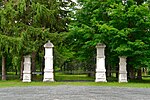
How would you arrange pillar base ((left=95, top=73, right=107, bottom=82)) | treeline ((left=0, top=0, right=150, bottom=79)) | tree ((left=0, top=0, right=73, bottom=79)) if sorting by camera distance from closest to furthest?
pillar base ((left=95, top=73, right=107, bottom=82)) → treeline ((left=0, top=0, right=150, bottom=79)) → tree ((left=0, top=0, right=73, bottom=79))

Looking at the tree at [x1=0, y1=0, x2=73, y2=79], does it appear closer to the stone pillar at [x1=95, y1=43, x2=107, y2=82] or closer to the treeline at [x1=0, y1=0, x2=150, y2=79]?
the treeline at [x1=0, y1=0, x2=150, y2=79]

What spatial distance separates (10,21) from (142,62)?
33.4 ft

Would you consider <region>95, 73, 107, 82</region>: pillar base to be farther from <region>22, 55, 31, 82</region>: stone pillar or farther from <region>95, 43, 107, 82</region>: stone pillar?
<region>22, 55, 31, 82</region>: stone pillar

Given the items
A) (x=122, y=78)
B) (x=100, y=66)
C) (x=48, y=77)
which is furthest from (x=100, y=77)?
(x=48, y=77)

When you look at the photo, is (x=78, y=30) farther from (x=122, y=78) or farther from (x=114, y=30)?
(x=122, y=78)

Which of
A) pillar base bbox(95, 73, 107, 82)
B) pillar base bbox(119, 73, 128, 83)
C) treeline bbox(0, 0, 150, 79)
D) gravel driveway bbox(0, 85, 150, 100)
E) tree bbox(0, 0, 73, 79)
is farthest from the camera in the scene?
tree bbox(0, 0, 73, 79)

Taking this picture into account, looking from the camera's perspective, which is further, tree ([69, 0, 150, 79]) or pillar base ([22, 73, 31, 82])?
pillar base ([22, 73, 31, 82])

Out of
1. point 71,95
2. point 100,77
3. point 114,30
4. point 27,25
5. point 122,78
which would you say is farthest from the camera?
point 27,25

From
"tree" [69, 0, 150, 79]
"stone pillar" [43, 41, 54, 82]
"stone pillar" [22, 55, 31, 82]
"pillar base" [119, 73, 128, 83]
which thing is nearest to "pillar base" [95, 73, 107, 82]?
"pillar base" [119, 73, 128, 83]

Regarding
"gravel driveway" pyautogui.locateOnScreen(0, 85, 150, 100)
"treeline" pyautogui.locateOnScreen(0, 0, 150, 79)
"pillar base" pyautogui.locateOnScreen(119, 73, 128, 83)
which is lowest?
"gravel driveway" pyautogui.locateOnScreen(0, 85, 150, 100)

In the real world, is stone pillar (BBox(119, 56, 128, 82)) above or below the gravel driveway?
above

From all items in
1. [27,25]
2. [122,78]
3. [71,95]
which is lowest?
[71,95]

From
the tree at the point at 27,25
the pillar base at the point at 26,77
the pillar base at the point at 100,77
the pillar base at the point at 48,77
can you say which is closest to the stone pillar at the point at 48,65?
the pillar base at the point at 48,77

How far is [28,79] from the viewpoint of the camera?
22984 millimetres
